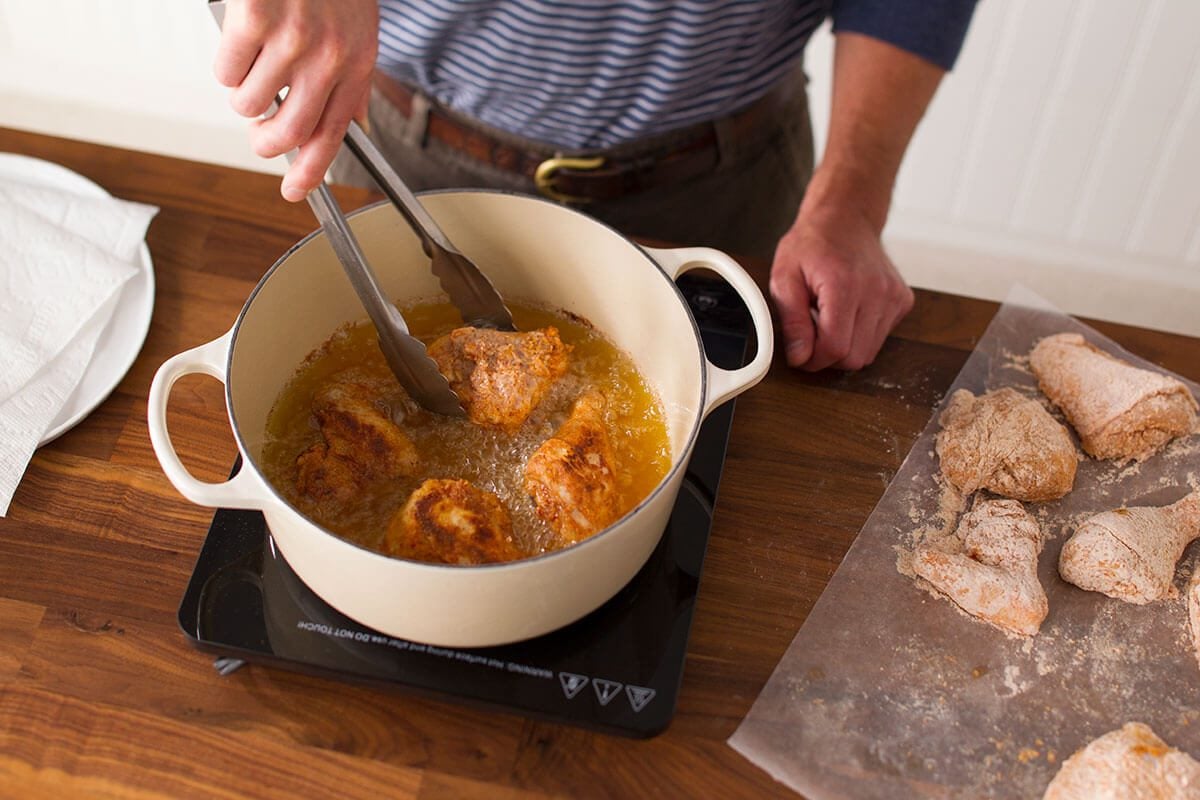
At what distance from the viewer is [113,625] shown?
83 centimetres

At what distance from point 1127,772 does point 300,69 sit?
75cm

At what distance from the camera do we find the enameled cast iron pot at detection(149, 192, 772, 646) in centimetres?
71

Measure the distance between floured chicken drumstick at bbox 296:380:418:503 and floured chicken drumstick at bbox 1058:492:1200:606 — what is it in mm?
536

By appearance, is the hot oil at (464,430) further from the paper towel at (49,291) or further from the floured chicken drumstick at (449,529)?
the paper towel at (49,291)

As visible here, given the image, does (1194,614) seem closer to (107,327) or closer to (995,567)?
(995,567)

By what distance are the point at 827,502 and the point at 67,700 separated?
2.01ft

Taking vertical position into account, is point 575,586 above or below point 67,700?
above

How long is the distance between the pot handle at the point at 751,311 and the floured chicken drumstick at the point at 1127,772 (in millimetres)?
350

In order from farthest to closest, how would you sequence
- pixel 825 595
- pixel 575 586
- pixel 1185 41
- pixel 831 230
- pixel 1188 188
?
pixel 1188 188
pixel 1185 41
pixel 831 230
pixel 825 595
pixel 575 586

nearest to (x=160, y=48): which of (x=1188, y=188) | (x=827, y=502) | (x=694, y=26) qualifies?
(x=694, y=26)

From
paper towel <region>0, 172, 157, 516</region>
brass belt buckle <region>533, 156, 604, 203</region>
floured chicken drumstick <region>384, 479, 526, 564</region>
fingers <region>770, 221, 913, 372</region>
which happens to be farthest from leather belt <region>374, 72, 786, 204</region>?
floured chicken drumstick <region>384, 479, 526, 564</region>

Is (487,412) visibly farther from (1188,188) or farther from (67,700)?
(1188,188)

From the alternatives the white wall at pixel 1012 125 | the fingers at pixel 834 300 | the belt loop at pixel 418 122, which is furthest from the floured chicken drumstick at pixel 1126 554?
the white wall at pixel 1012 125

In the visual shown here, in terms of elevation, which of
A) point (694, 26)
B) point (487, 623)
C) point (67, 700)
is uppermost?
point (694, 26)
